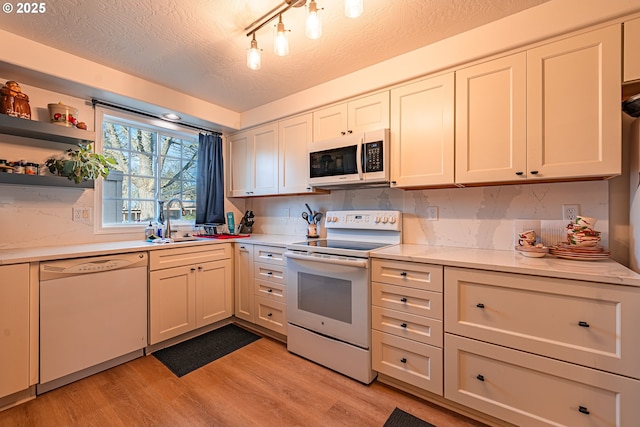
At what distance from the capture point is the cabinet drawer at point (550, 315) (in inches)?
46.7

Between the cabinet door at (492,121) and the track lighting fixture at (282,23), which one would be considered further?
the cabinet door at (492,121)

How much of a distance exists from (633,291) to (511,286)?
433mm

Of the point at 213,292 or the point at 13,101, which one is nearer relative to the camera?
the point at 13,101

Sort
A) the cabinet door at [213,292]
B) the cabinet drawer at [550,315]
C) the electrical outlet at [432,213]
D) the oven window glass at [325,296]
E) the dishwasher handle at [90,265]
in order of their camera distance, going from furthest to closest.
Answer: the cabinet door at [213,292] < the electrical outlet at [432,213] < the oven window glass at [325,296] < the dishwasher handle at [90,265] < the cabinet drawer at [550,315]

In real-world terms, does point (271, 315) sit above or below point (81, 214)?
below

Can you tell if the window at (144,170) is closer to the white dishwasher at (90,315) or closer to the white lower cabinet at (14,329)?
the white dishwasher at (90,315)

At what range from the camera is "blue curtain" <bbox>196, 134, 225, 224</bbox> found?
3.15 m

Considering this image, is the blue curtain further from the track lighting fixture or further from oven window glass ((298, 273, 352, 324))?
the track lighting fixture

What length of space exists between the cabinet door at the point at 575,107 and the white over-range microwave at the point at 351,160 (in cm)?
91

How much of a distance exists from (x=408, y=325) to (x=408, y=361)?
0.23 m

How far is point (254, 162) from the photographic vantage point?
316 cm

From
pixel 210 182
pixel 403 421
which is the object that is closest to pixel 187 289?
pixel 210 182

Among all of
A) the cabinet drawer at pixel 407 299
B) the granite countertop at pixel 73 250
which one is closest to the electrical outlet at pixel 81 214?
the granite countertop at pixel 73 250

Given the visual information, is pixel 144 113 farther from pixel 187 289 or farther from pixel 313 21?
pixel 313 21
